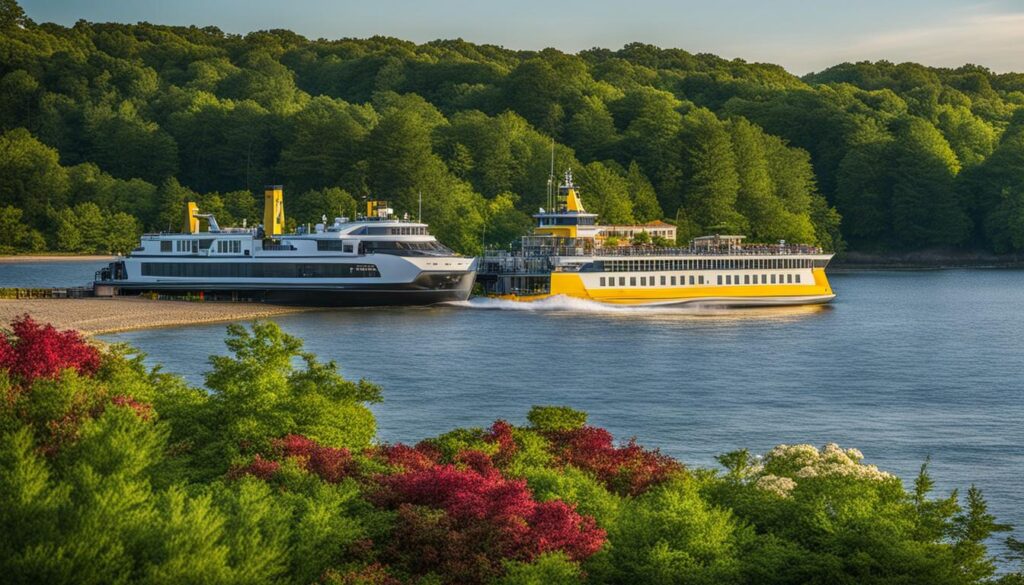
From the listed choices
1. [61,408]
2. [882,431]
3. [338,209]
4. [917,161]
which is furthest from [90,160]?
[61,408]

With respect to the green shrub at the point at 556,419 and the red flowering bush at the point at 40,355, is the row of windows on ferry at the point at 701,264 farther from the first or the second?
the red flowering bush at the point at 40,355

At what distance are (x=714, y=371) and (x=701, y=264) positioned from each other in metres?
32.2

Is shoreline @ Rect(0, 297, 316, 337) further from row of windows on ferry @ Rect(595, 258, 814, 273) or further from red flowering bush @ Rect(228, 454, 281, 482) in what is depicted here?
red flowering bush @ Rect(228, 454, 281, 482)

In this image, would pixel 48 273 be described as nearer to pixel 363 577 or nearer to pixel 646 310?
pixel 646 310

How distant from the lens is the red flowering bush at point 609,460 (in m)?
24.5

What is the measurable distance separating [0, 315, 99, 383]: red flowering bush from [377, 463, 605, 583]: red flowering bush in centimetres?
742

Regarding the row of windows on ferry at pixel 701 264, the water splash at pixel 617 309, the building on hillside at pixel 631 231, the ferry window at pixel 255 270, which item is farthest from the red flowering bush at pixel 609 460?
the building on hillside at pixel 631 231

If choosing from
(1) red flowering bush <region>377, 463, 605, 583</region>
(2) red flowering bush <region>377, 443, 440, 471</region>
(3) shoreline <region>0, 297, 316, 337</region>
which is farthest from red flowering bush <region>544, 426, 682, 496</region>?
(3) shoreline <region>0, 297, 316, 337</region>

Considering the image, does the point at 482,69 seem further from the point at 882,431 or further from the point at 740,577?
the point at 740,577

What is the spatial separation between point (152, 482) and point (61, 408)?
2126 mm

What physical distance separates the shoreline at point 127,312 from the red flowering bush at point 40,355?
3462 centimetres

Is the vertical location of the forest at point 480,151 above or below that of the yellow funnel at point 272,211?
above

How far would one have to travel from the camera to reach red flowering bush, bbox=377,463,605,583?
1862 centimetres

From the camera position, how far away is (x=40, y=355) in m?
24.7
